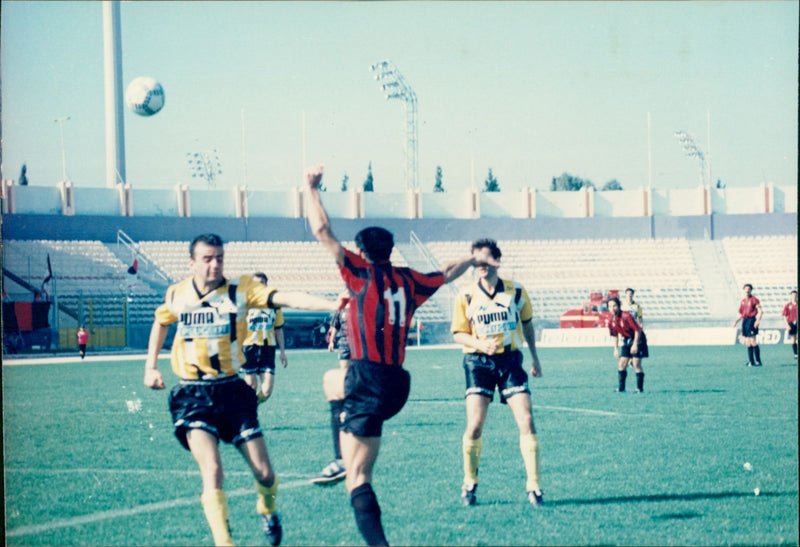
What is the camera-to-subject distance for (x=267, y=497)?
6391 mm

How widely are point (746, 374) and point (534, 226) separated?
33.9 metres

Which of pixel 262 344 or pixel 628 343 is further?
pixel 628 343

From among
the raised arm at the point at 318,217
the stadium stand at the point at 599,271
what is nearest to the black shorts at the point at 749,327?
the raised arm at the point at 318,217

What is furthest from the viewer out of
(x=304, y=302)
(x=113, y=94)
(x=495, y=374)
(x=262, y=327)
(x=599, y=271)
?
(x=599, y=271)

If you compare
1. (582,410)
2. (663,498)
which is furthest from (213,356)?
(582,410)

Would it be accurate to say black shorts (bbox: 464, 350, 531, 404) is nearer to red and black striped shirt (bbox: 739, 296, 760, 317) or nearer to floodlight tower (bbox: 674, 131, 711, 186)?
red and black striped shirt (bbox: 739, 296, 760, 317)

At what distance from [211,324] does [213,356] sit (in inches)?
8.1

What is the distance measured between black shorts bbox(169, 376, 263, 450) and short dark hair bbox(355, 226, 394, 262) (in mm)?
1265

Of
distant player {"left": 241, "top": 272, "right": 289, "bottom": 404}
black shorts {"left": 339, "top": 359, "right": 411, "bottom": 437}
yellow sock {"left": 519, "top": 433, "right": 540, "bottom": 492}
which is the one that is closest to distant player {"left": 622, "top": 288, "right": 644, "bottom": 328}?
distant player {"left": 241, "top": 272, "right": 289, "bottom": 404}

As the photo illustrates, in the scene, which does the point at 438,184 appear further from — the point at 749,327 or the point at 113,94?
the point at 749,327

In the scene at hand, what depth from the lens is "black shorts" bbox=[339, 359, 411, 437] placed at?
5.71 metres

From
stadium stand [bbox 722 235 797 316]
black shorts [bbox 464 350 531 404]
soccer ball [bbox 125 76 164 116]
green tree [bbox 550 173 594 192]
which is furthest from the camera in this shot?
green tree [bbox 550 173 594 192]

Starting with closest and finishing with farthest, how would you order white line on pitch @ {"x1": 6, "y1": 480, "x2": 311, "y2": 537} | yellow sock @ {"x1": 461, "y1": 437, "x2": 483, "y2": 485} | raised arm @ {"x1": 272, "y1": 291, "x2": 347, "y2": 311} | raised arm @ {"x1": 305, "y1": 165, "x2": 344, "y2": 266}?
raised arm @ {"x1": 305, "y1": 165, "x2": 344, "y2": 266}, raised arm @ {"x1": 272, "y1": 291, "x2": 347, "y2": 311}, white line on pitch @ {"x1": 6, "y1": 480, "x2": 311, "y2": 537}, yellow sock @ {"x1": 461, "y1": 437, "x2": 483, "y2": 485}

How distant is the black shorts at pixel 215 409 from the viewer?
6094 mm
